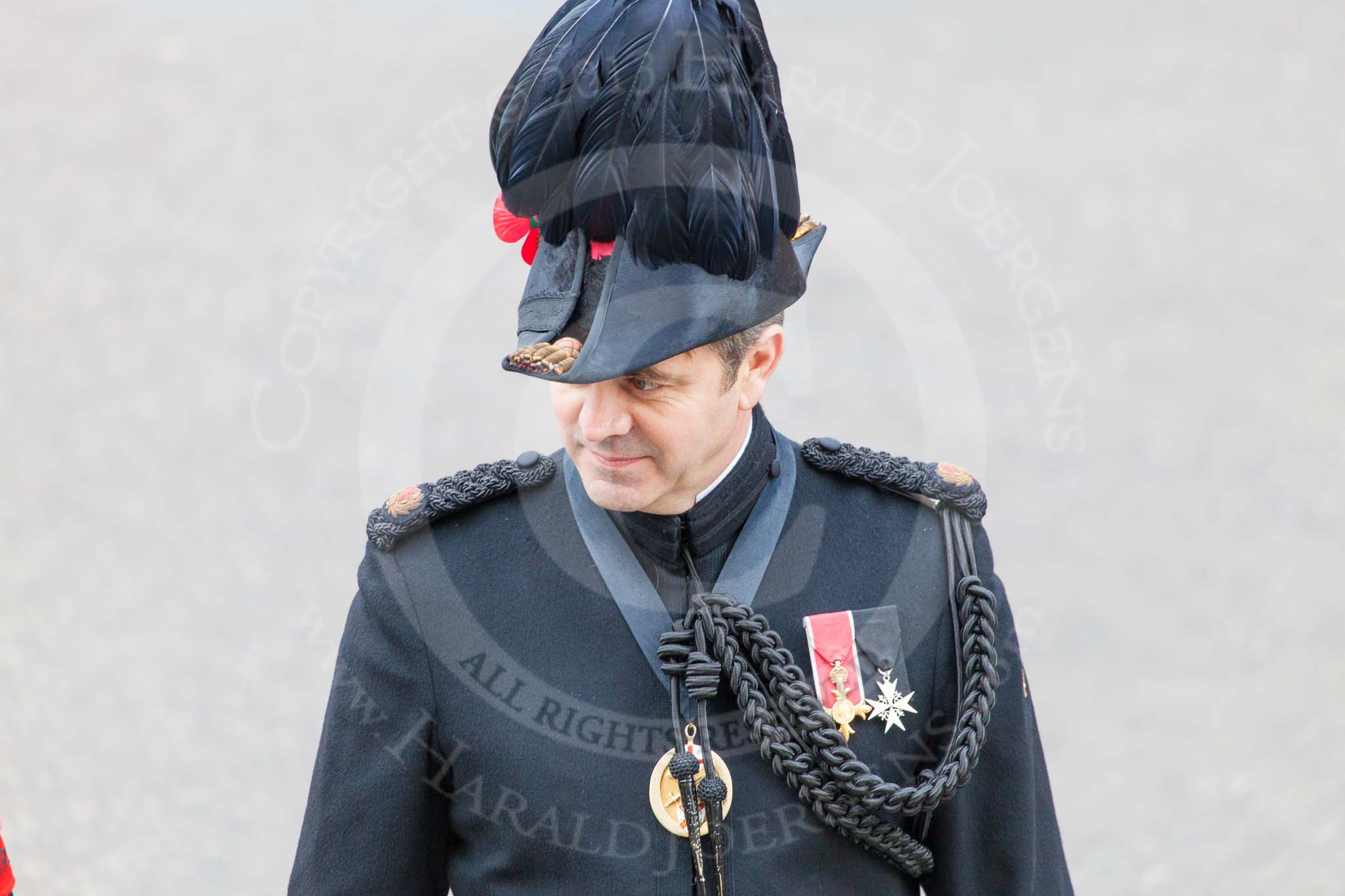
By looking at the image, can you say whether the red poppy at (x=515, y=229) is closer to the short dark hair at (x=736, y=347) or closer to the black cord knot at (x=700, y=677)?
the short dark hair at (x=736, y=347)

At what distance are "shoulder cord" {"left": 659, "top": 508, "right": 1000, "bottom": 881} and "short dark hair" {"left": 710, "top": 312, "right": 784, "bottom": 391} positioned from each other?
0.33 m

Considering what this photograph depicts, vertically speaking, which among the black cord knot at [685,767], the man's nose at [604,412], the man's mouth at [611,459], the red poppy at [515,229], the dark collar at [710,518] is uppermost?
the red poppy at [515,229]

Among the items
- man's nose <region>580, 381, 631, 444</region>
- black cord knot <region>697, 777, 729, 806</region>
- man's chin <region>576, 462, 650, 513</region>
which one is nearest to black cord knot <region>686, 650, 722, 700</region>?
black cord knot <region>697, 777, 729, 806</region>

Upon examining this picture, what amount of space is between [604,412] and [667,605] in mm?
362

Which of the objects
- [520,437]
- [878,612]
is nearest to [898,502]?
[878,612]

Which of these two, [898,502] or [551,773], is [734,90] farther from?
[551,773]

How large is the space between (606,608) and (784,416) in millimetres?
2759

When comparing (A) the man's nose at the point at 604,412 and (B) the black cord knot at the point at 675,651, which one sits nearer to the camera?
(A) the man's nose at the point at 604,412

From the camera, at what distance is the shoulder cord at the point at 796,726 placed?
219cm

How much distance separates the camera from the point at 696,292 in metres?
2.06

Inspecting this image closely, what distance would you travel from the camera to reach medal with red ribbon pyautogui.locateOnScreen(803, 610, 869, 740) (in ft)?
7.46

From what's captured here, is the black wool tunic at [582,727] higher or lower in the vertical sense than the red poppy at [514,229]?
lower

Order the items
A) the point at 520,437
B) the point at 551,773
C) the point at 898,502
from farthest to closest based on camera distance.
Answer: the point at 520,437 → the point at 898,502 → the point at 551,773

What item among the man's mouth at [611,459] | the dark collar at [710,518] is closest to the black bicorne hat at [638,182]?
the man's mouth at [611,459]
